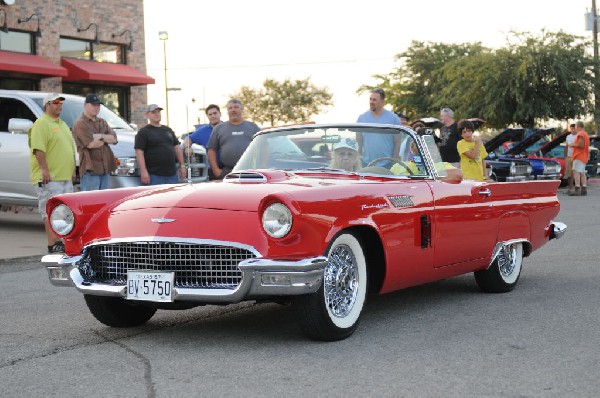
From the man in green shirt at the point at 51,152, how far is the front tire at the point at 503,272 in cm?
518

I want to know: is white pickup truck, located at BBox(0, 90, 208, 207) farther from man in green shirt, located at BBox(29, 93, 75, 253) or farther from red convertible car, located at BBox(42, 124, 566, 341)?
red convertible car, located at BBox(42, 124, 566, 341)

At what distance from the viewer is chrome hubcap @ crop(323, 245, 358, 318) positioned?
5.35 metres

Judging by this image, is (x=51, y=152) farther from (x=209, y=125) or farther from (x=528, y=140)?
(x=528, y=140)

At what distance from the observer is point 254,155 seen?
22.3 feet

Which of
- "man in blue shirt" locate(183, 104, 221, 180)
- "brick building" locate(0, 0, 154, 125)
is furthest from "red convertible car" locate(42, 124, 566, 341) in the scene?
"brick building" locate(0, 0, 154, 125)

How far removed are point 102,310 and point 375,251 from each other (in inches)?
70.9

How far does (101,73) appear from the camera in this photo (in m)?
25.0

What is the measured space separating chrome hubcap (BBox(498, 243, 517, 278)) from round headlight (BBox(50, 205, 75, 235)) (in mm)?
3400

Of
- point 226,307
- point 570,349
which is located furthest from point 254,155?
point 570,349

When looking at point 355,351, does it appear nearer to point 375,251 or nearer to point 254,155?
point 375,251

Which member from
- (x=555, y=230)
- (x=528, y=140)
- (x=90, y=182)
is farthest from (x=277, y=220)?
(x=528, y=140)

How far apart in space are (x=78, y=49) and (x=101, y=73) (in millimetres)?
1786

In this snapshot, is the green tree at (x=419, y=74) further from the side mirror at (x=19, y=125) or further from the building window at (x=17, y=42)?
the side mirror at (x=19, y=125)

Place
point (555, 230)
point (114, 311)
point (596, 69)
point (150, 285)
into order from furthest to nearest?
1. point (596, 69)
2. point (555, 230)
3. point (114, 311)
4. point (150, 285)
